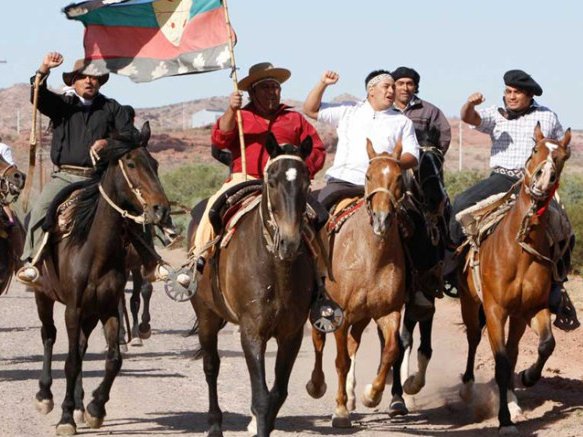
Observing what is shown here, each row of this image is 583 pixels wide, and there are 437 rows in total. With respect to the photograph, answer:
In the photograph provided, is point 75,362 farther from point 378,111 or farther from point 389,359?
point 378,111

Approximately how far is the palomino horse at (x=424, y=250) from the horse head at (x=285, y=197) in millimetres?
3216

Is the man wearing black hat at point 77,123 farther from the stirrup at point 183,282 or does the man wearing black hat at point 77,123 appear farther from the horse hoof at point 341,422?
the horse hoof at point 341,422

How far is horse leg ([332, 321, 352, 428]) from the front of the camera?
40.9ft

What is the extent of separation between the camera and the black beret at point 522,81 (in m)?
13.4

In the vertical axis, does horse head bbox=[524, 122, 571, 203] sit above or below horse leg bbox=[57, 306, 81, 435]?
above

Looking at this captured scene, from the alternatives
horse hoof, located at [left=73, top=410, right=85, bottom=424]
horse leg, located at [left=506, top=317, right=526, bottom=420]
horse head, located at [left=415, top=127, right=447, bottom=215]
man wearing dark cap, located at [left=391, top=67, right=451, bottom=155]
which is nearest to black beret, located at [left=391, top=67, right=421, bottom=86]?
man wearing dark cap, located at [left=391, top=67, right=451, bottom=155]

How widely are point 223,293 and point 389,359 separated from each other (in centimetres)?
188

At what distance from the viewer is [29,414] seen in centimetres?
1296

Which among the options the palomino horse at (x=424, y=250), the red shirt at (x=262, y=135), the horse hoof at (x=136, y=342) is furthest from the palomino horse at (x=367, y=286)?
the horse hoof at (x=136, y=342)

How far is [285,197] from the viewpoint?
9836 mm

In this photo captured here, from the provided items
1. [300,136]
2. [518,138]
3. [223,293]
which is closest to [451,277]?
[518,138]

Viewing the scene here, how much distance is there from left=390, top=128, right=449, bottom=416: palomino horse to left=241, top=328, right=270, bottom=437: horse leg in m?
2.93

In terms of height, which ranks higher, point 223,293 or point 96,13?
point 96,13

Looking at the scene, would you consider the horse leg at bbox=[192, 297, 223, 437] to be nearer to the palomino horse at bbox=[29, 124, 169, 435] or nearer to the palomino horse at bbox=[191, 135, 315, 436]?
the palomino horse at bbox=[29, 124, 169, 435]
